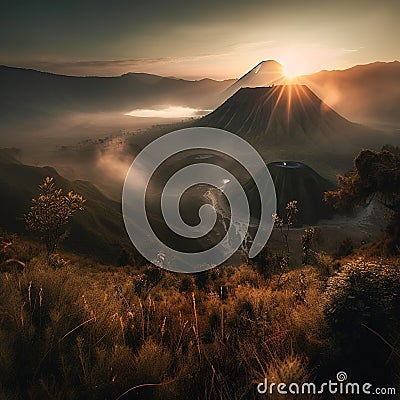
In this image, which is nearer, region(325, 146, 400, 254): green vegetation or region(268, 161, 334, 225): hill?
region(325, 146, 400, 254): green vegetation

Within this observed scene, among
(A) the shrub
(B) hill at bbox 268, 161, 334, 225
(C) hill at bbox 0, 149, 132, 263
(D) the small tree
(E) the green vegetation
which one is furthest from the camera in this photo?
(B) hill at bbox 268, 161, 334, 225

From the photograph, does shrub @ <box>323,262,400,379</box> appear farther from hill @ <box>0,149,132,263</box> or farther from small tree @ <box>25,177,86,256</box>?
hill @ <box>0,149,132,263</box>

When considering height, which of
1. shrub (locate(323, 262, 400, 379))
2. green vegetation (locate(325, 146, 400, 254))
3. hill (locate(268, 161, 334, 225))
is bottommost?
hill (locate(268, 161, 334, 225))

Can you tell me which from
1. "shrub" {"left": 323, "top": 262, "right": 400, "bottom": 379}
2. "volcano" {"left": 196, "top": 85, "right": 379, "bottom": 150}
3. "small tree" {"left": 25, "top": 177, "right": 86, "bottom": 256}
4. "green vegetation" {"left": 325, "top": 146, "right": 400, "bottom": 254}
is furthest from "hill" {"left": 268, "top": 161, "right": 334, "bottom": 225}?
"volcano" {"left": 196, "top": 85, "right": 379, "bottom": 150}

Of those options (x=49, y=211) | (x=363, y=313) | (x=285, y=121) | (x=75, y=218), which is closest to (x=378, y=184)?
(x=49, y=211)

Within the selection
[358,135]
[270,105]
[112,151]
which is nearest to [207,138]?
[270,105]

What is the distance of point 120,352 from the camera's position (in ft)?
13.6

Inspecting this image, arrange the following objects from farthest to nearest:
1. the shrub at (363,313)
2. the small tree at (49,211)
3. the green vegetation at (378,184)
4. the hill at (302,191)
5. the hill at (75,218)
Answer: the hill at (302,191), the hill at (75,218), the green vegetation at (378,184), the small tree at (49,211), the shrub at (363,313)

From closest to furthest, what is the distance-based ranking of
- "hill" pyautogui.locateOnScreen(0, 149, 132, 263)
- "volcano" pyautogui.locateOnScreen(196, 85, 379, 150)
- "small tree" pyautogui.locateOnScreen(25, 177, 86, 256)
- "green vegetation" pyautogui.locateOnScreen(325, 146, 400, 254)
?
"small tree" pyautogui.locateOnScreen(25, 177, 86, 256) → "green vegetation" pyautogui.locateOnScreen(325, 146, 400, 254) → "hill" pyautogui.locateOnScreen(0, 149, 132, 263) → "volcano" pyautogui.locateOnScreen(196, 85, 379, 150)

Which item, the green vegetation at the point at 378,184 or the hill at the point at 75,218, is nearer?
the green vegetation at the point at 378,184

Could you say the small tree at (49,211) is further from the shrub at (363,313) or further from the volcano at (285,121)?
the volcano at (285,121)

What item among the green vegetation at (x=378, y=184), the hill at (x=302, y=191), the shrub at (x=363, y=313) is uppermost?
the shrub at (x=363, y=313)

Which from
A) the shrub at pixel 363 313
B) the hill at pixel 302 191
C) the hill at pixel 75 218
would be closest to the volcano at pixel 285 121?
the hill at pixel 302 191

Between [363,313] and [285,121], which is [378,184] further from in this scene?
[285,121]
